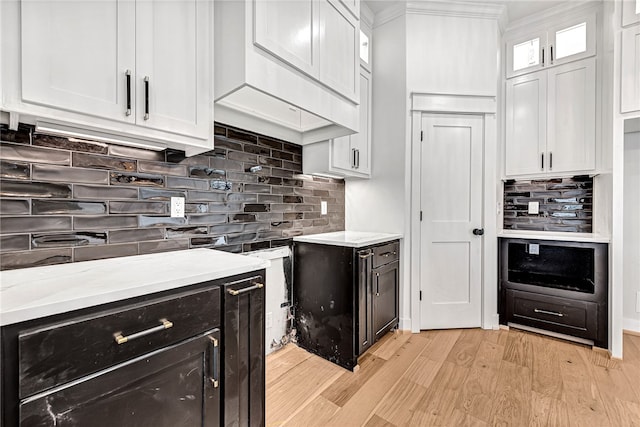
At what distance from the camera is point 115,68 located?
3.70 ft

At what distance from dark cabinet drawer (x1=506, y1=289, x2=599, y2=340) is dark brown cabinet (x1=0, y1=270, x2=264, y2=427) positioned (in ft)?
8.57

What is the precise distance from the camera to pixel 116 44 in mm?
1131

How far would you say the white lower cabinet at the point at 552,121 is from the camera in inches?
103

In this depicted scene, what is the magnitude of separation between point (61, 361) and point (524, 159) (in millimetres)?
3713

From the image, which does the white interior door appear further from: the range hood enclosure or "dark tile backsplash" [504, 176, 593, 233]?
the range hood enclosure

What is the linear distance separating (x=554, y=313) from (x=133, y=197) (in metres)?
3.48

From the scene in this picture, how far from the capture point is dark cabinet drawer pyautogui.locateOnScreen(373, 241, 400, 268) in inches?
89.2

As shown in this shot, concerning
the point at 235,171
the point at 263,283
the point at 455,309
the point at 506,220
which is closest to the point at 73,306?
the point at 263,283

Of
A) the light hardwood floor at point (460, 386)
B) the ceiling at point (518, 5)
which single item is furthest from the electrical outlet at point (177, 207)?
the ceiling at point (518, 5)

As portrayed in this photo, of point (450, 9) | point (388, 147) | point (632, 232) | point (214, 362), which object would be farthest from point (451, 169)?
point (214, 362)

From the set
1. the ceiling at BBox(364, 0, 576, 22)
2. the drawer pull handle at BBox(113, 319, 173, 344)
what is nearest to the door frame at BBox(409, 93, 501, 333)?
the ceiling at BBox(364, 0, 576, 22)

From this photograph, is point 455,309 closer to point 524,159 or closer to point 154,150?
point 524,159

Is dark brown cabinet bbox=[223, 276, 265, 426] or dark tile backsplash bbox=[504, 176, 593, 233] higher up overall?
dark tile backsplash bbox=[504, 176, 593, 233]

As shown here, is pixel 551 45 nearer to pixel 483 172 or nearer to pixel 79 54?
pixel 483 172
